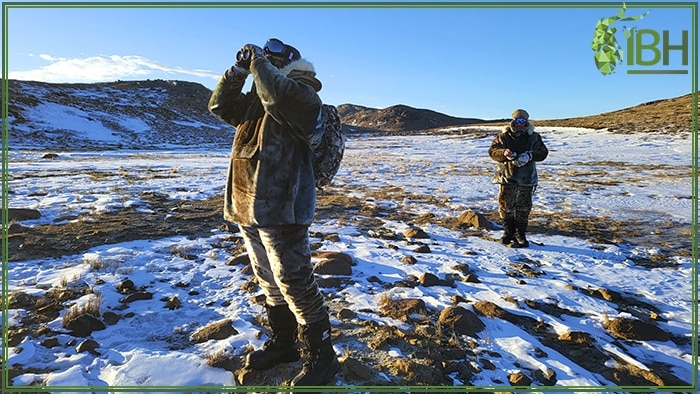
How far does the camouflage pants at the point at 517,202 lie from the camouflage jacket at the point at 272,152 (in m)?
4.15

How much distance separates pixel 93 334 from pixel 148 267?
1.41 metres

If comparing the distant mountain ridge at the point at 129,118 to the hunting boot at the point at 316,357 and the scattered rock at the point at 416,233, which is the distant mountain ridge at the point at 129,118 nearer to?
the scattered rock at the point at 416,233

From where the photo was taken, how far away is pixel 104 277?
13.1ft

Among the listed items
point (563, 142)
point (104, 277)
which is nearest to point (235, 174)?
point (104, 277)

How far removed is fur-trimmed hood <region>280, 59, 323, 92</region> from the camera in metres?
2.17

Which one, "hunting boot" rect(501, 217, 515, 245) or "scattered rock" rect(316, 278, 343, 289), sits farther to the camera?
"hunting boot" rect(501, 217, 515, 245)

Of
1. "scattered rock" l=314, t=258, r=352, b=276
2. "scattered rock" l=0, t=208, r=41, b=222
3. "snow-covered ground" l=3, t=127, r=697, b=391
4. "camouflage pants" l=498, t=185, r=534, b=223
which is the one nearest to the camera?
"snow-covered ground" l=3, t=127, r=697, b=391

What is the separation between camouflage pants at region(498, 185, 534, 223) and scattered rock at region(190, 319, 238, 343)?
13.6 feet

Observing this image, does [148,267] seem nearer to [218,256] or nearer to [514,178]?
[218,256]

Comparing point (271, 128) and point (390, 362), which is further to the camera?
point (390, 362)

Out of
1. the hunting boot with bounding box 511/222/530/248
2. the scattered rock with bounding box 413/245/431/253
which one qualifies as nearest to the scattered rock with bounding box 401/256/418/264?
the scattered rock with bounding box 413/245/431/253

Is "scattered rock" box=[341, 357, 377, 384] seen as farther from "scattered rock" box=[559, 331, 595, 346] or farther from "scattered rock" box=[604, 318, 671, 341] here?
"scattered rock" box=[604, 318, 671, 341]

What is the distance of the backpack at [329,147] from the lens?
2.25 metres

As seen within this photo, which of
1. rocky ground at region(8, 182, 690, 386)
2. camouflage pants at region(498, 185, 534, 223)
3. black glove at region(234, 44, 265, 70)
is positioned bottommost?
rocky ground at region(8, 182, 690, 386)
